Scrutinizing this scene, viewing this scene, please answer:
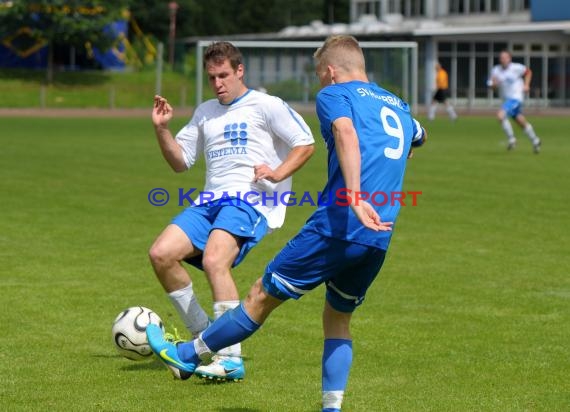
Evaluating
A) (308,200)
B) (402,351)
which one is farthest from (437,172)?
(402,351)

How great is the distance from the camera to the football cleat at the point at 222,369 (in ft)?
22.2

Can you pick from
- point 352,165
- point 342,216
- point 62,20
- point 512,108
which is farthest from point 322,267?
point 62,20

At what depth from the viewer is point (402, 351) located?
300 inches

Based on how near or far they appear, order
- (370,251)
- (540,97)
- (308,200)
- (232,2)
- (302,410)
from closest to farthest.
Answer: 1. (370,251)
2. (302,410)
3. (308,200)
4. (540,97)
5. (232,2)

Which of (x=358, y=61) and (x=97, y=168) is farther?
(x=97, y=168)

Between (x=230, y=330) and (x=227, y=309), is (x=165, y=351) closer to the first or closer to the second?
(x=230, y=330)

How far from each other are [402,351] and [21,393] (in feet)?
8.05

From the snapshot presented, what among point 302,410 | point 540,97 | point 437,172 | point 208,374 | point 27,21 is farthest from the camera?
point 540,97

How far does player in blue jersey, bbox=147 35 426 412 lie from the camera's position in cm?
551

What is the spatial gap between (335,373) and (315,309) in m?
3.26

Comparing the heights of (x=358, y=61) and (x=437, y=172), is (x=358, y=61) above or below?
above

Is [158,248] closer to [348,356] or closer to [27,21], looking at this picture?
[348,356]

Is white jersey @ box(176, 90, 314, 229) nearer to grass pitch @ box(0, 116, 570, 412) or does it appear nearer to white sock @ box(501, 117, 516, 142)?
grass pitch @ box(0, 116, 570, 412)

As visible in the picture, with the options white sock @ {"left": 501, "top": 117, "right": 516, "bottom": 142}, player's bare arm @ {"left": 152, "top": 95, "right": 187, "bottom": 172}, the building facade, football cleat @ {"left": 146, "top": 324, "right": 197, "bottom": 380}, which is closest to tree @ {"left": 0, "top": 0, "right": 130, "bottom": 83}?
the building facade
